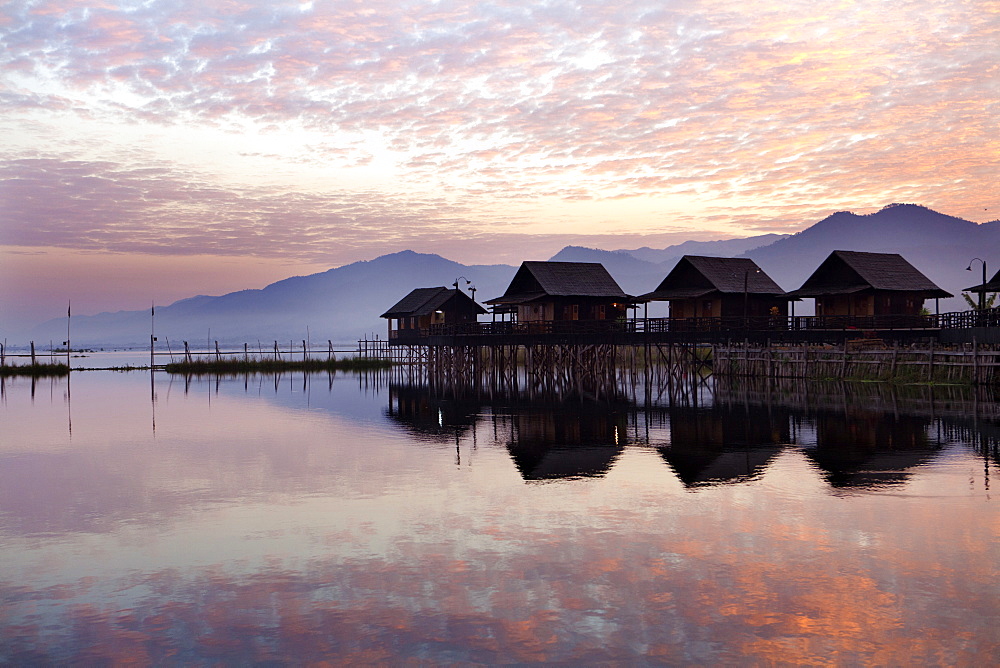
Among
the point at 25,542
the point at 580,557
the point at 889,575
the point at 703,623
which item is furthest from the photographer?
the point at 25,542

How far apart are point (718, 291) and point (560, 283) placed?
34.0ft

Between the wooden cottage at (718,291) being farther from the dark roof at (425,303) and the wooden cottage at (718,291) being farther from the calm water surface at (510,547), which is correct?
the calm water surface at (510,547)

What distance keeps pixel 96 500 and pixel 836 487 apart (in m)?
14.1

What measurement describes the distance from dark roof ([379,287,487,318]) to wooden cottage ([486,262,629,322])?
423 inches

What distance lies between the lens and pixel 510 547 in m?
12.0

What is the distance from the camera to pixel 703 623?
29.2ft

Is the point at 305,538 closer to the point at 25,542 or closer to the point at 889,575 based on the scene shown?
the point at 25,542

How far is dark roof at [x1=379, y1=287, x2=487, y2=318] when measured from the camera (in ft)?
229

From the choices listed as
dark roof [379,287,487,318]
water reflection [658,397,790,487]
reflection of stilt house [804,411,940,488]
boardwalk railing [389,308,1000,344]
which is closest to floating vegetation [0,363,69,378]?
dark roof [379,287,487,318]

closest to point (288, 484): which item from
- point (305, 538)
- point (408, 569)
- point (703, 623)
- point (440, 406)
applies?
point (305, 538)

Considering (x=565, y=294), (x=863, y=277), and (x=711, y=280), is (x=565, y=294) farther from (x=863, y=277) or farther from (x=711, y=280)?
(x=863, y=277)

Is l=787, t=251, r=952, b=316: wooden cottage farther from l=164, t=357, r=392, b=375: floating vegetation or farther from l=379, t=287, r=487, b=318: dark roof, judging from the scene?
l=164, t=357, r=392, b=375: floating vegetation

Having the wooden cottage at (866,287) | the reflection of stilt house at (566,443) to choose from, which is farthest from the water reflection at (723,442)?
the wooden cottage at (866,287)

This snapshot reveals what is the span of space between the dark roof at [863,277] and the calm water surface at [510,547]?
97.9 ft
